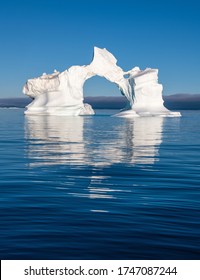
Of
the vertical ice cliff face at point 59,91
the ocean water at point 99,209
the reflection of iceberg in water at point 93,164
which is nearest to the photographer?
the ocean water at point 99,209

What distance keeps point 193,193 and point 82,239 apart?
3993 millimetres

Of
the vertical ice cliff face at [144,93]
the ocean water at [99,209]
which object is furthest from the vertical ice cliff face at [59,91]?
the ocean water at [99,209]

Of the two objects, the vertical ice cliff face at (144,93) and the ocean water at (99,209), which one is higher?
the vertical ice cliff face at (144,93)

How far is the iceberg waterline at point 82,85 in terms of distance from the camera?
65500 mm

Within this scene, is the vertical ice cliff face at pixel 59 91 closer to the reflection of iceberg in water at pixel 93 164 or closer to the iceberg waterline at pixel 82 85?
the iceberg waterline at pixel 82 85

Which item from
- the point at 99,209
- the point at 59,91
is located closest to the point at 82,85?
the point at 59,91

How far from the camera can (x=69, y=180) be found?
440 inches

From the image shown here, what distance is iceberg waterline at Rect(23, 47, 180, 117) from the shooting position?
6550cm

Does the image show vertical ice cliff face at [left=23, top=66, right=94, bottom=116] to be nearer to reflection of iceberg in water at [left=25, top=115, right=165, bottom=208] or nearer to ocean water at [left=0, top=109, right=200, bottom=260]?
reflection of iceberg in water at [left=25, top=115, right=165, bottom=208]

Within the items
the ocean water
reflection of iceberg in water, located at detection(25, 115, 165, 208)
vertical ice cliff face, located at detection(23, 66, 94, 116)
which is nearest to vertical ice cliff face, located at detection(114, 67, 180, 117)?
vertical ice cliff face, located at detection(23, 66, 94, 116)

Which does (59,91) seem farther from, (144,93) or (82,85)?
(144,93)

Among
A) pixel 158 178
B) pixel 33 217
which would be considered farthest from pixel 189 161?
pixel 33 217

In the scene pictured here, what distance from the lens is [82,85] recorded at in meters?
67.2

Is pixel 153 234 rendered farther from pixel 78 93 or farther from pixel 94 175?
pixel 78 93
